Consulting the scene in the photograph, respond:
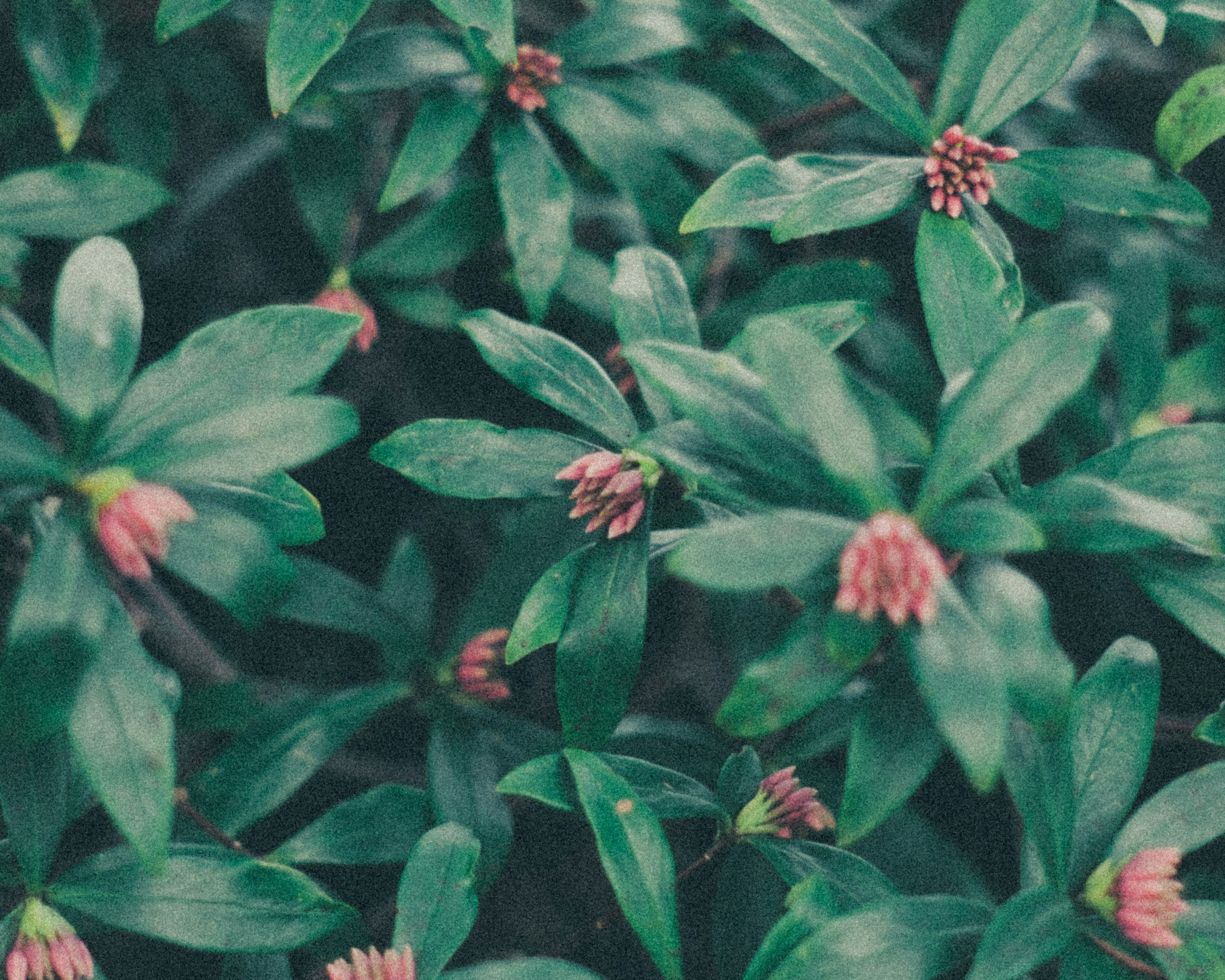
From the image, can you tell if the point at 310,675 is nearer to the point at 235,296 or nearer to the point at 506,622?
the point at 506,622

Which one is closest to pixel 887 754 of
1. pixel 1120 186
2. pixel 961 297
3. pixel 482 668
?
pixel 961 297

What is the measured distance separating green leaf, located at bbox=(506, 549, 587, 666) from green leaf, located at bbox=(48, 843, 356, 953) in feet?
0.90

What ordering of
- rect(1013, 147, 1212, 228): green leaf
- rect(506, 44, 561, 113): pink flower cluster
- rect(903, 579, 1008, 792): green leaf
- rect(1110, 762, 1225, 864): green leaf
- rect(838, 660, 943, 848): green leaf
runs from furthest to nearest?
rect(506, 44, 561, 113): pink flower cluster → rect(1013, 147, 1212, 228): green leaf → rect(1110, 762, 1225, 864): green leaf → rect(838, 660, 943, 848): green leaf → rect(903, 579, 1008, 792): green leaf

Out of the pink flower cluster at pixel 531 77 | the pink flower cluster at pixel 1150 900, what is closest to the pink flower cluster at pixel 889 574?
the pink flower cluster at pixel 1150 900

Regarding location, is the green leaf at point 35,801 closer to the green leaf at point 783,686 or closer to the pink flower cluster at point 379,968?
the pink flower cluster at point 379,968

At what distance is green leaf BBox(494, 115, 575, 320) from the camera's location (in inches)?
39.2

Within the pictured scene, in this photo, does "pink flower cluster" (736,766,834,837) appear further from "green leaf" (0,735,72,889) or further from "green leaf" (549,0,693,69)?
"green leaf" (549,0,693,69)

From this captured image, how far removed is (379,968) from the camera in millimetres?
801

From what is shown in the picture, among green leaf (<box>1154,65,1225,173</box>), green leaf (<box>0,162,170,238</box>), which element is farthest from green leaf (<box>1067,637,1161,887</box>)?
green leaf (<box>0,162,170,238</box>)

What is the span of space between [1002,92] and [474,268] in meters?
0.76

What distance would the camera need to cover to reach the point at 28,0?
3.29 feet

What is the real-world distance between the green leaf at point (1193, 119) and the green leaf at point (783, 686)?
0.62m

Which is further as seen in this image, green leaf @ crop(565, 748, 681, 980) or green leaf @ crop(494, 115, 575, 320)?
green leaf @ crop(494, 115, 575, 320)

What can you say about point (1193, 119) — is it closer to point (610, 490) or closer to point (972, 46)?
point (972, 46)
